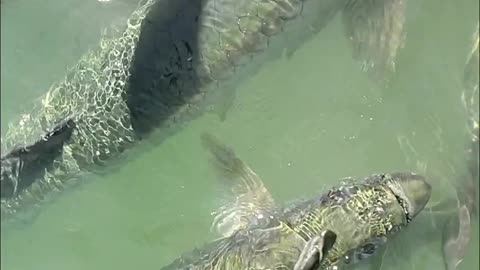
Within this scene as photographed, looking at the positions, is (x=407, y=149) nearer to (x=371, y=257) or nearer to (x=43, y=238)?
(x=371, y=257)

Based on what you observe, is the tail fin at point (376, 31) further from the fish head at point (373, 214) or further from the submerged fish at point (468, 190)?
the fish head at point (373, 214)

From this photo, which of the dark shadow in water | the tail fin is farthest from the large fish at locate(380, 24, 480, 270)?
the dark shadow in water

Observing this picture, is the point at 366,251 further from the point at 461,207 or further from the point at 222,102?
the point at 222,102

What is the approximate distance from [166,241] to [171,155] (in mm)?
464

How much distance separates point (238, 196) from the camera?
13.2ft

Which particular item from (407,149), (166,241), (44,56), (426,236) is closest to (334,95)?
(407,149)

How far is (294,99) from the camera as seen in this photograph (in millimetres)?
4180

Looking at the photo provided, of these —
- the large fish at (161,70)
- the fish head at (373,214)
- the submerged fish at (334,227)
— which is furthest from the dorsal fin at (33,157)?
the fish head at (373,214)

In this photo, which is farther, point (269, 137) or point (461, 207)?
point (269, 137)

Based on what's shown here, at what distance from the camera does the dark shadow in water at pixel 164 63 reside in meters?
3.88

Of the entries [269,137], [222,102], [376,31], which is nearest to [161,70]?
[222,102]

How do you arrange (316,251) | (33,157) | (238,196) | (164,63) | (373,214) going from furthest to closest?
(33,157) < (238,196) < (164,63) < (373,214) < (316,251)

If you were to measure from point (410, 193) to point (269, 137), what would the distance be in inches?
Answer: 36.6

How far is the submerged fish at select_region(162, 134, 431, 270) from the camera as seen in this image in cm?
350
